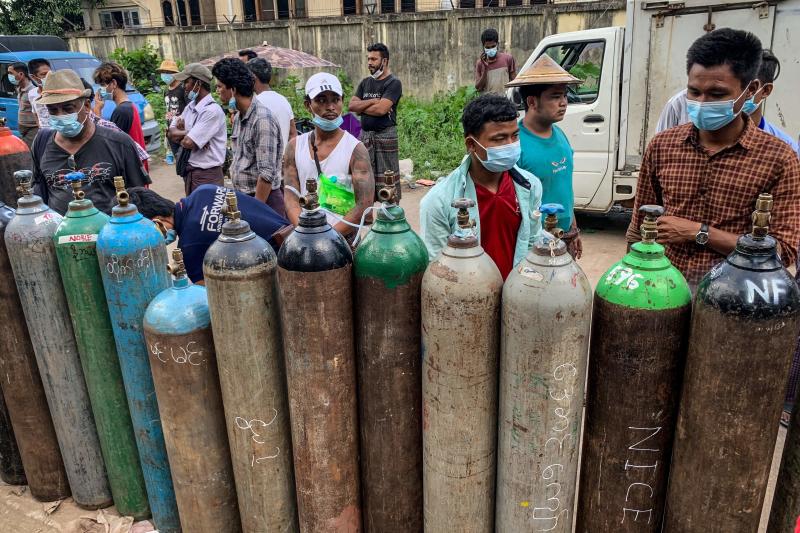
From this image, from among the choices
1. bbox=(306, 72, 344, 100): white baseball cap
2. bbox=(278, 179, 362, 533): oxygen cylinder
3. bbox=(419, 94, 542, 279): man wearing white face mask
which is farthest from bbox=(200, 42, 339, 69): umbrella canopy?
bbox=(278, 179, 362, 533): oxygen cylinder

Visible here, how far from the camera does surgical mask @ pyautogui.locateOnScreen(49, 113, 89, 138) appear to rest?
12.0 ft

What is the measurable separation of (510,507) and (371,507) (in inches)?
21.0

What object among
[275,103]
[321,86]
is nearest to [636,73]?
[275,103]

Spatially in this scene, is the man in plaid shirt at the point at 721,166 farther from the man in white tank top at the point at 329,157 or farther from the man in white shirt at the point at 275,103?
the man in white shirt at the point at 275,103

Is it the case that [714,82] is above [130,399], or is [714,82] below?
above

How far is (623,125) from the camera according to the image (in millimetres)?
6367

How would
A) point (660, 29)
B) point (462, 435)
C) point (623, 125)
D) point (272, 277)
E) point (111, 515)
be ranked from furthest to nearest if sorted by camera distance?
point (623, 125)
point (660, 29)
point (111, 515)
point (272, 277)
point (462, 435)

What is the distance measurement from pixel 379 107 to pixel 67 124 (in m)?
3.65

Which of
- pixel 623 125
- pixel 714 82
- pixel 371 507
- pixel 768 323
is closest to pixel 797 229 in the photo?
pixel 714 82

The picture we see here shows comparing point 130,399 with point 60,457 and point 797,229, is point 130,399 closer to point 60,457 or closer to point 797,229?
point 60,457

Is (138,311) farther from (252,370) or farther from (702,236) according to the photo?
(702,236)

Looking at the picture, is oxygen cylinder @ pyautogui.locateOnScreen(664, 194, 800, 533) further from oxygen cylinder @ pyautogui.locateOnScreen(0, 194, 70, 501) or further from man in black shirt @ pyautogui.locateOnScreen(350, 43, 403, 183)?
man in black shirt @ pyautogui.locateOnScreen(350, 43, 403, 183)

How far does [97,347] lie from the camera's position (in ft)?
8.30

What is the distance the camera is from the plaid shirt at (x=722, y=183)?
240cm
